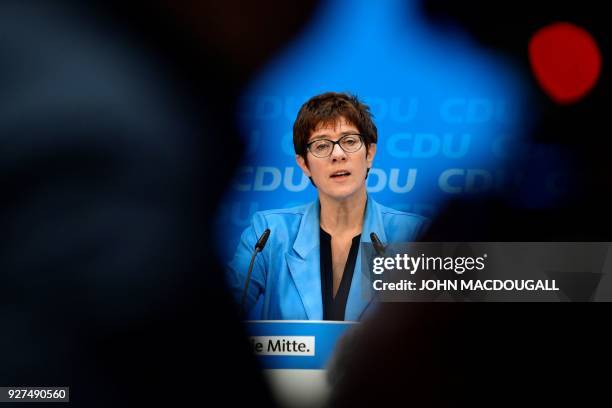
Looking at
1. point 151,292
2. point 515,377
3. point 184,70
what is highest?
point 184,70

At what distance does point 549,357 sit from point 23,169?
9.90 feet

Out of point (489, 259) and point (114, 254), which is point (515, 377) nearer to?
point (489, 259)

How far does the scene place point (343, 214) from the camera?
384 cm

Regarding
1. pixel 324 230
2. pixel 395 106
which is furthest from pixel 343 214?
pixel 395 106

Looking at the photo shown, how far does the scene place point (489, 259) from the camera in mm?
3750

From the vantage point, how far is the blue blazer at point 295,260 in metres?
3.77

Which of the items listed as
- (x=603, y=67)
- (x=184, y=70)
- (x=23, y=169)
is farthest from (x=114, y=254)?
(x=603, y=67)

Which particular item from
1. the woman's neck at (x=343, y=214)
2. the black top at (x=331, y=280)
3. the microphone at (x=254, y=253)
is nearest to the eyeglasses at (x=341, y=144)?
the woman's neck at (x=343, y=214)

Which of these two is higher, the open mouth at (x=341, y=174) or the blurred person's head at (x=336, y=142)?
the blurred person's head at (x=336, y=142)

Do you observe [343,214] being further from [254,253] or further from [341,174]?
[254,253]

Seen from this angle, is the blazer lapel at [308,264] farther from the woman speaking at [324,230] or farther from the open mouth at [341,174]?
the open mouth at [341,174]

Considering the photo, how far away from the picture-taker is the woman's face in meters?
3.78

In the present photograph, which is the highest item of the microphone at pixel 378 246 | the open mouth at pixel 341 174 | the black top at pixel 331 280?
the open mouth at pixel 341 174

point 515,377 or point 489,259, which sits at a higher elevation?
point 489,259
